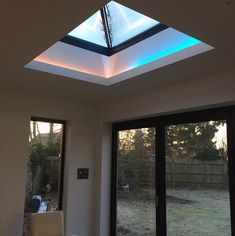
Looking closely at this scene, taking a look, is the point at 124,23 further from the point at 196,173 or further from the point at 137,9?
the point at 196,173

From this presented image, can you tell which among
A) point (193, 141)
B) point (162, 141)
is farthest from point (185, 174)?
point (162, 141)

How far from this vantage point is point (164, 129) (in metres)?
3.66

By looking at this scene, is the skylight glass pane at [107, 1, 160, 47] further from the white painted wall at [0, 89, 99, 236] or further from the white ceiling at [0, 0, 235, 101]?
the white painted wall at [0, 89, 99, 236]

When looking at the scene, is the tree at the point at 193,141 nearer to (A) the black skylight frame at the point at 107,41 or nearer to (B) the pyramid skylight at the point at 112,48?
(B) the pyramid skylight at the point at 112,48

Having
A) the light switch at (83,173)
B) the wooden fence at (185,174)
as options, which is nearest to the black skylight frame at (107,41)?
the wooden fence at (185,174)

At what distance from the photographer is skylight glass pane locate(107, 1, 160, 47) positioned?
115 inches

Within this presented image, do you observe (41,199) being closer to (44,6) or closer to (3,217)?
(3,217)

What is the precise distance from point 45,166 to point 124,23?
7.83 ft

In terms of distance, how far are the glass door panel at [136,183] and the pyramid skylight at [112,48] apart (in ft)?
3.68

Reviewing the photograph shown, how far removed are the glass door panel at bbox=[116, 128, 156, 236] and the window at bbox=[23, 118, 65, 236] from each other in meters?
0.95

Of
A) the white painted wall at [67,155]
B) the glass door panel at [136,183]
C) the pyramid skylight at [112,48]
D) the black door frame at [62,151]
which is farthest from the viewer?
the black door frame at [62,151]

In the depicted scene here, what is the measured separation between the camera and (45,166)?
407 cm

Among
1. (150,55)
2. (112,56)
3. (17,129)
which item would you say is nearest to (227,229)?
(150,55)

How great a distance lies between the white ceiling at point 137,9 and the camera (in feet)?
5.51
